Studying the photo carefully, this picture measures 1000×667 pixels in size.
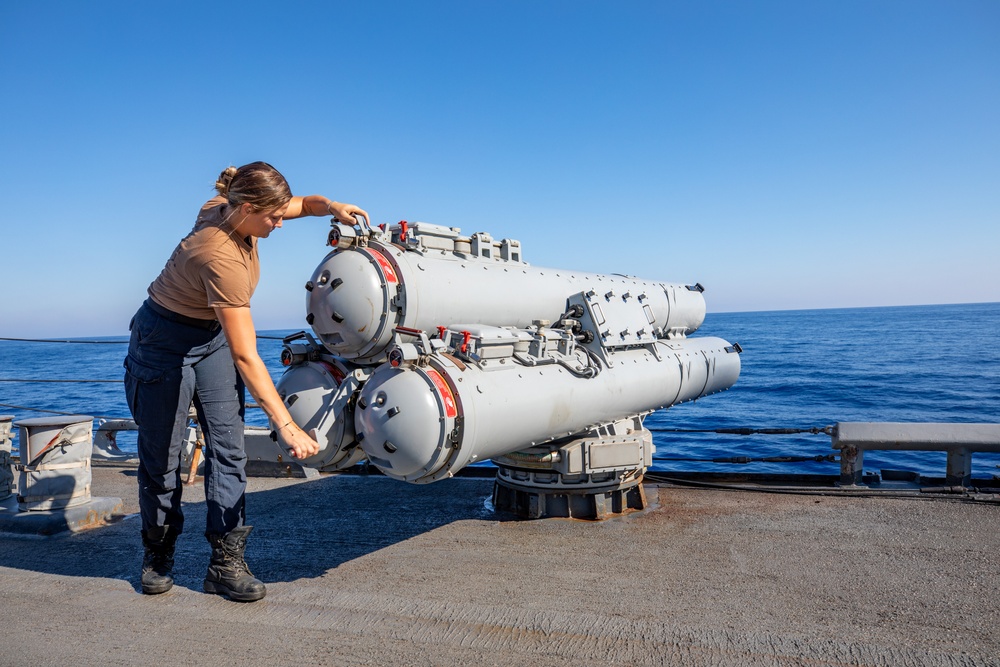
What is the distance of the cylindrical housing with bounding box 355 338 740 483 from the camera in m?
3.56

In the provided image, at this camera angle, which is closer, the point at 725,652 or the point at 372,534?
the point at 725,652

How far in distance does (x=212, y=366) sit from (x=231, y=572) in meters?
1.08

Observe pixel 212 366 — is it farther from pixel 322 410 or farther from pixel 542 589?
pixel 542 589

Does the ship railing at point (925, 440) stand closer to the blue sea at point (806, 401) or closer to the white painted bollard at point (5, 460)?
the blue sea at point (806, 401)

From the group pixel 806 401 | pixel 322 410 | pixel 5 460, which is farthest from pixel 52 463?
pixel 806 401

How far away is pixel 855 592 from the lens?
3660 mm

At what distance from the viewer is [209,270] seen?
298 centimetres

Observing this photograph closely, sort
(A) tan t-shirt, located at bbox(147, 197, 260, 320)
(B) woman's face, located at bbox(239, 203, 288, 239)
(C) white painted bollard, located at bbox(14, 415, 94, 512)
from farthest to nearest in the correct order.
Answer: (C) white painted bollard, located at bbox(14, 415, 94, 512), (B) woman's face, located at bbox(239, 203, 288, 239), (A) tan t-shirt, located at bbox(147, 197, 260, 320)

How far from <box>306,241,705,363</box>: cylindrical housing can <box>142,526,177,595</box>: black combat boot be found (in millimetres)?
1341

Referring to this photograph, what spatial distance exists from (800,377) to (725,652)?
2701cm

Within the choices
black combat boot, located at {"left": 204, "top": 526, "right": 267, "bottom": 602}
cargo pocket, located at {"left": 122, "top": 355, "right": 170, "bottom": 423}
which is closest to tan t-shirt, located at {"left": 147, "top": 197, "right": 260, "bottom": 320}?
cargo pocket, located at {"left": 122, "top": 355, "right": 170, "bottom": 423}

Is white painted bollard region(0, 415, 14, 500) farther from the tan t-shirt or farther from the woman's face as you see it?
the woman's face

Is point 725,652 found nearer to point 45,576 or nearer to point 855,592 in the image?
point 855,592

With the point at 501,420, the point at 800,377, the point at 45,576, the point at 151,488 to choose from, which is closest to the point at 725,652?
the point at 501,420
